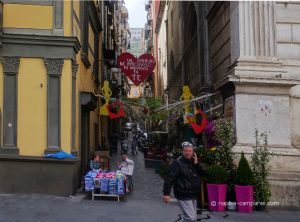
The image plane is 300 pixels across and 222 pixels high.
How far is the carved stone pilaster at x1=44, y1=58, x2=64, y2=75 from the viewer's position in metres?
14.0

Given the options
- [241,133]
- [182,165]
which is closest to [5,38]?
[241,133]

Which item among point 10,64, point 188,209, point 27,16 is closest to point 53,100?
point 10,64

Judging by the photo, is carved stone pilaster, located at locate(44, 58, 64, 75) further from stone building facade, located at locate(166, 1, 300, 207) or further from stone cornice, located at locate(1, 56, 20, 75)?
stone building facade, located at locate(166, 1, 300, 207)

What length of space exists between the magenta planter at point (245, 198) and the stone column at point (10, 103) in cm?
640

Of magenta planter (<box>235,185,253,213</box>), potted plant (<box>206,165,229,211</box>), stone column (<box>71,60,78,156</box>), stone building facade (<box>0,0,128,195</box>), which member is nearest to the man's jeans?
potted plant (<box>206,165,229,211</box>)

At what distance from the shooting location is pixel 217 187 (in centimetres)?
1230

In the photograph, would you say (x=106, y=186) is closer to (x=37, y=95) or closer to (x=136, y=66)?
(x=37, y=95)

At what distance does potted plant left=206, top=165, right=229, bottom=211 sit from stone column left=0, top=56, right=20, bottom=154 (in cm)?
565

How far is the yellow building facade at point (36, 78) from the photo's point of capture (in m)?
13.8

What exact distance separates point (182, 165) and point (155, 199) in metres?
6.71

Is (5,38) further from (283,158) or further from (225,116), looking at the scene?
(283,158)

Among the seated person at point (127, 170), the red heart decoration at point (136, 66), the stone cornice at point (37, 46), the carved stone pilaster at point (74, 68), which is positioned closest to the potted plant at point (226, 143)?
the seated person at point (127, 170)

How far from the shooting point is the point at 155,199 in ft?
46.4

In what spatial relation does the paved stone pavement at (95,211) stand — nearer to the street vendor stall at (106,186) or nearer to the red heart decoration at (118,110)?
the street vendor stall at (106,186)
